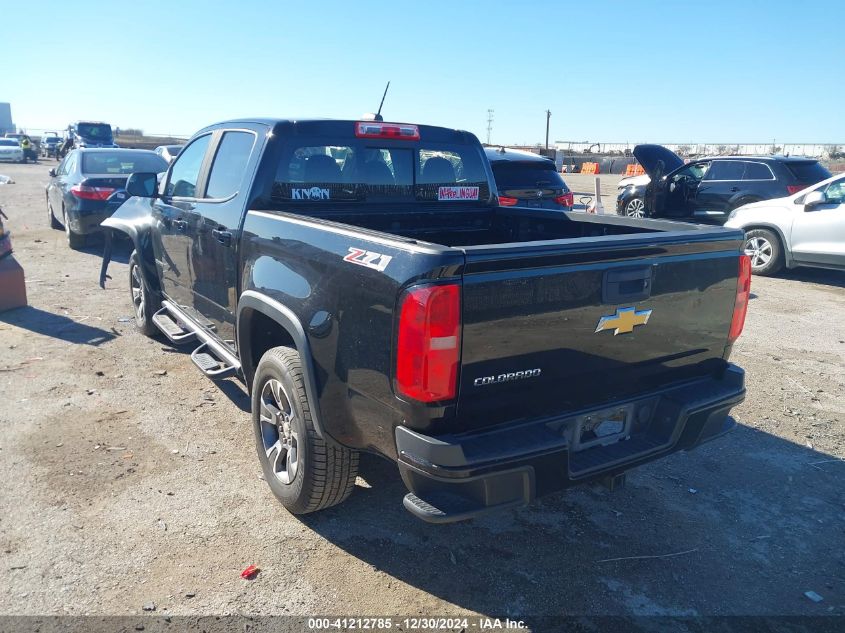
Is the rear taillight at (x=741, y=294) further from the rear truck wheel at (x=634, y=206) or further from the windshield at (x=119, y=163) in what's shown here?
the rear truck wheel at (x=634, y=206)

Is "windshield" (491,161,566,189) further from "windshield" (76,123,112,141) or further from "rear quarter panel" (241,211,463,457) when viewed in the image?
"windshield" (76,123,112,141)

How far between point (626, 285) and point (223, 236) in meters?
2.41

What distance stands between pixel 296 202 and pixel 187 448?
5.79ft

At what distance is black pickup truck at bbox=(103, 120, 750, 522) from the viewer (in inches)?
95.3

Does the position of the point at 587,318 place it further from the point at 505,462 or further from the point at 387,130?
the point at 387,130

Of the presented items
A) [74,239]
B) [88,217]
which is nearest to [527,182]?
[88,217]

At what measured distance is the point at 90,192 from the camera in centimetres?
994

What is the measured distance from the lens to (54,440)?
4191mm

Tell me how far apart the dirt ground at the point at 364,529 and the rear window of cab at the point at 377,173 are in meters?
1.73

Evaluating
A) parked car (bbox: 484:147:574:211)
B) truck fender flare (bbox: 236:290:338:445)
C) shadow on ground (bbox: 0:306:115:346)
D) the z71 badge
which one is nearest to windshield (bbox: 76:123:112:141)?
shadow on ground (bbox: 0:306:115:346)

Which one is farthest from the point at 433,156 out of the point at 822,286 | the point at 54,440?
the point at 822,286

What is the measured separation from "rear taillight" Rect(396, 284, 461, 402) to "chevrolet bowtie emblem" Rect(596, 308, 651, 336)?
738 millimetres

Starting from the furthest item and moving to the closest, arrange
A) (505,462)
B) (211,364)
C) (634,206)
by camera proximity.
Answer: (634,206) → (211,364) → (505,462)

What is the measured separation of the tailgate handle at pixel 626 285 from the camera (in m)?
2.69
